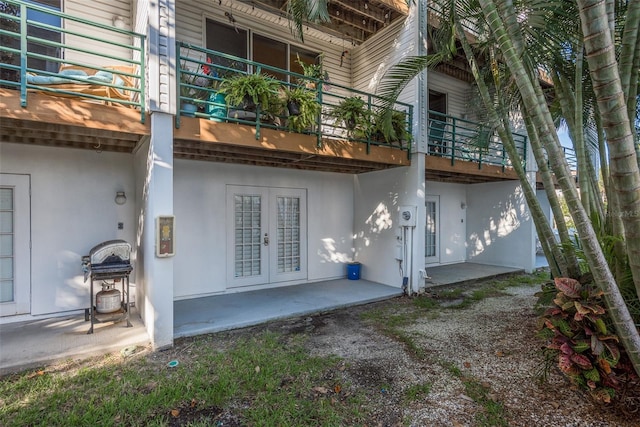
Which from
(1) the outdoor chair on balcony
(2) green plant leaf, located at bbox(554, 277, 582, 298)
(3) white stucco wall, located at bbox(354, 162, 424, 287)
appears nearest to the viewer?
(2) green plant leaf, located at bbox(554, 277, 582, 298)

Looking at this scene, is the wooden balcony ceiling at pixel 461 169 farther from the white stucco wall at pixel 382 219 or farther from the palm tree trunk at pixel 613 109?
the palm tree trunk at pixel 613 109

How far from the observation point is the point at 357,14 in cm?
707

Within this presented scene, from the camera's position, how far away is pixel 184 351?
13.1 ft

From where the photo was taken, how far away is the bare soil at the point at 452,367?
2791 mm

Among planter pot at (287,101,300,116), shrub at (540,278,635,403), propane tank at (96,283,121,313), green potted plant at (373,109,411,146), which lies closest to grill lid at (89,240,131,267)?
propane tank at (96,283,121,313)

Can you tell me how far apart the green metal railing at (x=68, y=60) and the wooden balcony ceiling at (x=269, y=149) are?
30.9 inches

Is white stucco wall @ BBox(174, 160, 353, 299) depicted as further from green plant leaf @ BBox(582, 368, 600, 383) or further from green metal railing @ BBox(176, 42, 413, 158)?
green plant leaf @ BBox(582, 368, 600, 383)

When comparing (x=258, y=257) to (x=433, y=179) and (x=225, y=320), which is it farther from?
(x=433, y=179)

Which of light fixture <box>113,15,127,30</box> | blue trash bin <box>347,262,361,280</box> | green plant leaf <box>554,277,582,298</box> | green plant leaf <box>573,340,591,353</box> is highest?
light fixture <box>113,15,127,30</box>

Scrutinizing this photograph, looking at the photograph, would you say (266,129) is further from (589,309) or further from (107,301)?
(589,309)

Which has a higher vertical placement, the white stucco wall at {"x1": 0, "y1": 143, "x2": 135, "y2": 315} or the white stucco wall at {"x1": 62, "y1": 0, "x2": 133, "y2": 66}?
the white stucco wall at {"x1": 62, "y1": 0, "x2": 133, "y2": 66}

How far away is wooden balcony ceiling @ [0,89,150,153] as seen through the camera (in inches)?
135

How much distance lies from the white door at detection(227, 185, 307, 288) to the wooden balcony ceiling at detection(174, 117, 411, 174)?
0.70 m

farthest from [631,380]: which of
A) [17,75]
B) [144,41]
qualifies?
[17,75]
